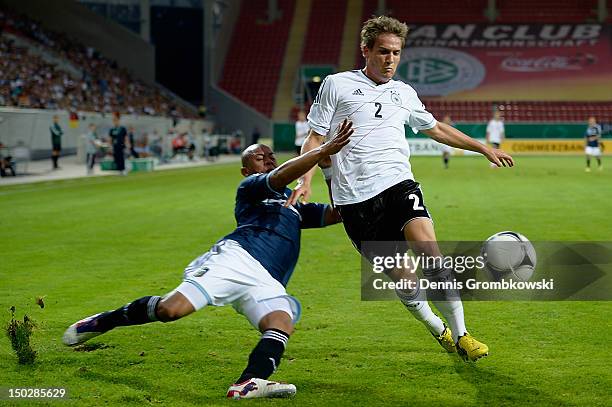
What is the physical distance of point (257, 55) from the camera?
60.3m

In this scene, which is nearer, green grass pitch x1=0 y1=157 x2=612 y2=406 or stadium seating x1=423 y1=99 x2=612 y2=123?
green grass pitch x1=0 y1=157 x2=612 y2=406

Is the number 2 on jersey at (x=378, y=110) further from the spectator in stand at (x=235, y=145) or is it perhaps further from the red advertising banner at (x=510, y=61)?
the red advertising banner at (x=510, y=61)

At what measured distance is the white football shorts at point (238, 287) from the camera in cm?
521

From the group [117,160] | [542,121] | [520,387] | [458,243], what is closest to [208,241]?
[458,243]

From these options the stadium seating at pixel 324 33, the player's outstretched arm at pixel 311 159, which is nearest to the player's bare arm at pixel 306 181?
the player's outstretched arm at pixel 311 159

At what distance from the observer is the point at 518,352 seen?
20.6 feet

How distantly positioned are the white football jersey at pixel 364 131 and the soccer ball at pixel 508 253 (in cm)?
140

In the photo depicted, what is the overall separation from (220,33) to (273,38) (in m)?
4.49

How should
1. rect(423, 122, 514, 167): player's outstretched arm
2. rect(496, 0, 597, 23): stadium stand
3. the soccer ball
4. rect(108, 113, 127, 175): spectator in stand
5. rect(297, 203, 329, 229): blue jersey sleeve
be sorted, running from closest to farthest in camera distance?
rect(297, 203, 329, 229): blue jersey sleeve < rect(423, 122, 514, 167): player's outstretched arm < the soccer ball < rect(108, 113, 127, 175): spectator in stand < rect(496, 0, 597, 23): stadium stand

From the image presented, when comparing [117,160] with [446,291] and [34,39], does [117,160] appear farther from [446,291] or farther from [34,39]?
[446,291]

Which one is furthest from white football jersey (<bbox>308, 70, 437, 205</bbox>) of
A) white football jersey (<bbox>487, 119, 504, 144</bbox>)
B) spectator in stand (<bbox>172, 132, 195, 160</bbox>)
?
spectator in stand (<bbox>172, 132, 195, 160</bbox>)

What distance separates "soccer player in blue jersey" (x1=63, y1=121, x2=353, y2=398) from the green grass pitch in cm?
29

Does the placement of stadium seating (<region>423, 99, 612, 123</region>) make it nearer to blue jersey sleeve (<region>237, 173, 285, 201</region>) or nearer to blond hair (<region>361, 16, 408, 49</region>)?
blond hair (<region>361, 16, 408, 49</region>)

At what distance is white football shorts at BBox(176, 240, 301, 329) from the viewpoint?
5.21m
